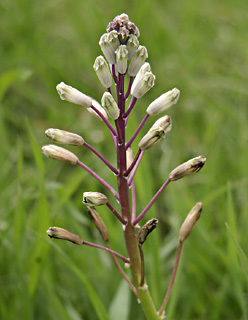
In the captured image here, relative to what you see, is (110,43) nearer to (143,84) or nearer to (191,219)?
(143,84)

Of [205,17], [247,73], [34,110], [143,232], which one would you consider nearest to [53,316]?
[143,232]

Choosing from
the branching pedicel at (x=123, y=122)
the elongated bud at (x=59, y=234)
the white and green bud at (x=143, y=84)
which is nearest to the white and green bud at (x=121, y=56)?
the branching pedicel at (x=123, y=122)

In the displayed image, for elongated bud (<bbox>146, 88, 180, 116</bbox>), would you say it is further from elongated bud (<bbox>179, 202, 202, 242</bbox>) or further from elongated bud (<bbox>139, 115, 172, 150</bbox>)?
elongated bud (<bbox>179, 202, 202, 242</bbox>)

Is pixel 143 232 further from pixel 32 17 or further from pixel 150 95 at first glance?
pixel 32 17

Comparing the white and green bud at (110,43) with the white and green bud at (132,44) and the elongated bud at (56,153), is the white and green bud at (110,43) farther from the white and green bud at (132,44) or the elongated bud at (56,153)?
the elongated bud at (56,153)

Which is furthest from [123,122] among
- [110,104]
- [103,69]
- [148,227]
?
[148,227]

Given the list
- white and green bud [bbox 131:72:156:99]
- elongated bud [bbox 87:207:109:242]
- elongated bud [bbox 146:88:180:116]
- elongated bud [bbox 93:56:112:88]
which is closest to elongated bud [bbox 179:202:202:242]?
elongated bud [bbox 87:207:109:242]
